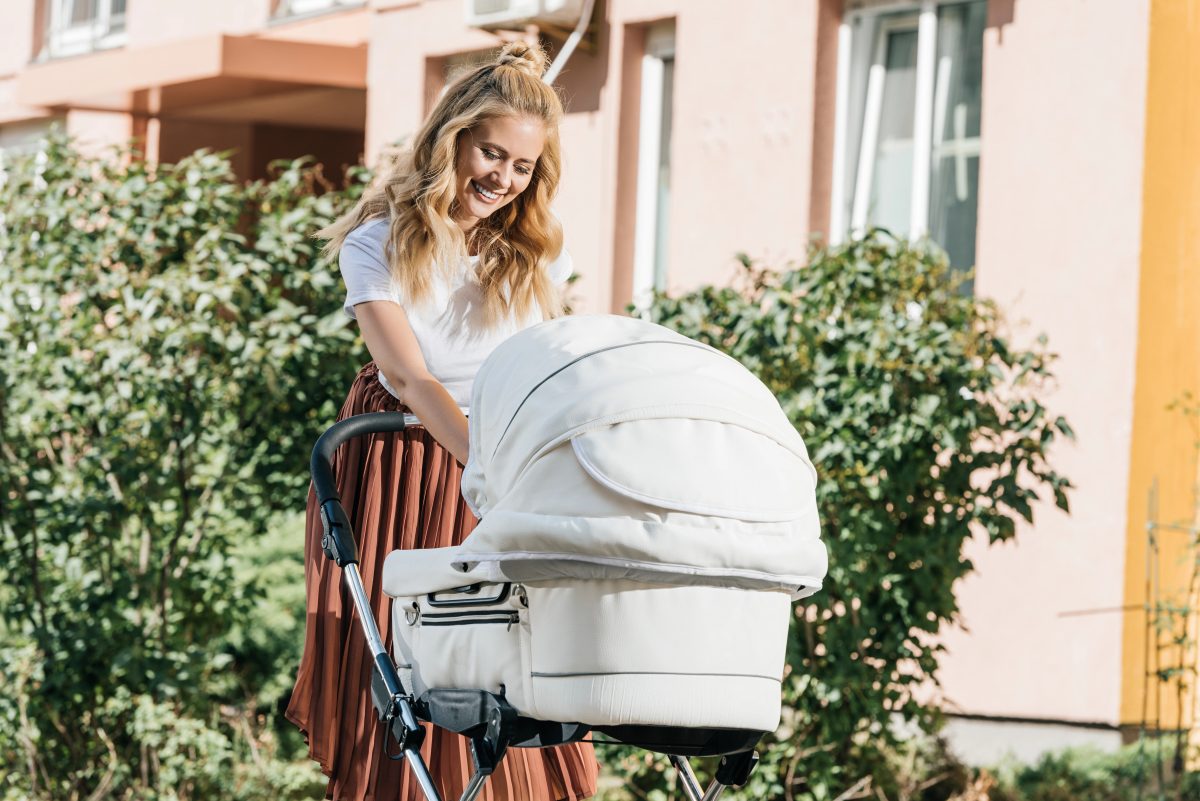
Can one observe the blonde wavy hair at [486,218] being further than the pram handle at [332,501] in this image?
Yes

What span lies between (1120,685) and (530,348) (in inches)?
180

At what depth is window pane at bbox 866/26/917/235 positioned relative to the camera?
8055mm

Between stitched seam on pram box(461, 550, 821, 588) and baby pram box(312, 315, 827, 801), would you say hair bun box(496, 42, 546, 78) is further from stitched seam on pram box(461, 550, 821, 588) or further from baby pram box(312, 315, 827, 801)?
stitched seam on pram box(461, 550, 821, 588)

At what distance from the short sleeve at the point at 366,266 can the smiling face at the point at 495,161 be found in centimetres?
22

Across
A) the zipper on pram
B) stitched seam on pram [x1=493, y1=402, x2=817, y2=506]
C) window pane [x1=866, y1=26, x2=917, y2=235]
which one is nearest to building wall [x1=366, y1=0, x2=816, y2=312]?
window pane [x1=866, y1=26, x2=917, y2=235]

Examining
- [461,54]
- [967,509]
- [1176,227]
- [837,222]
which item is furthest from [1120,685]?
[461,54]

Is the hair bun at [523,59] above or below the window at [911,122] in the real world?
below

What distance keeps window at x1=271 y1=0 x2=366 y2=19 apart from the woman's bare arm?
7909 mm

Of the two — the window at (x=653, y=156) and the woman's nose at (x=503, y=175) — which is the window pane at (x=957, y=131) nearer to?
the window at (x=653, y=156)

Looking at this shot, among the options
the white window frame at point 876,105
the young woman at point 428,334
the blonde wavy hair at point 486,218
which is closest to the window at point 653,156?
the white window frame at point 876,105

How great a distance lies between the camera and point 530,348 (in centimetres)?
308

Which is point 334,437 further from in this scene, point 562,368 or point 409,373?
point 562,368

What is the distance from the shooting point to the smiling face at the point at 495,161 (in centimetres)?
373

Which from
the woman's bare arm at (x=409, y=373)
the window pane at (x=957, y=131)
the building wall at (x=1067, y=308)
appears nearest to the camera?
the woman's bare arm at (x=409, y=373)
